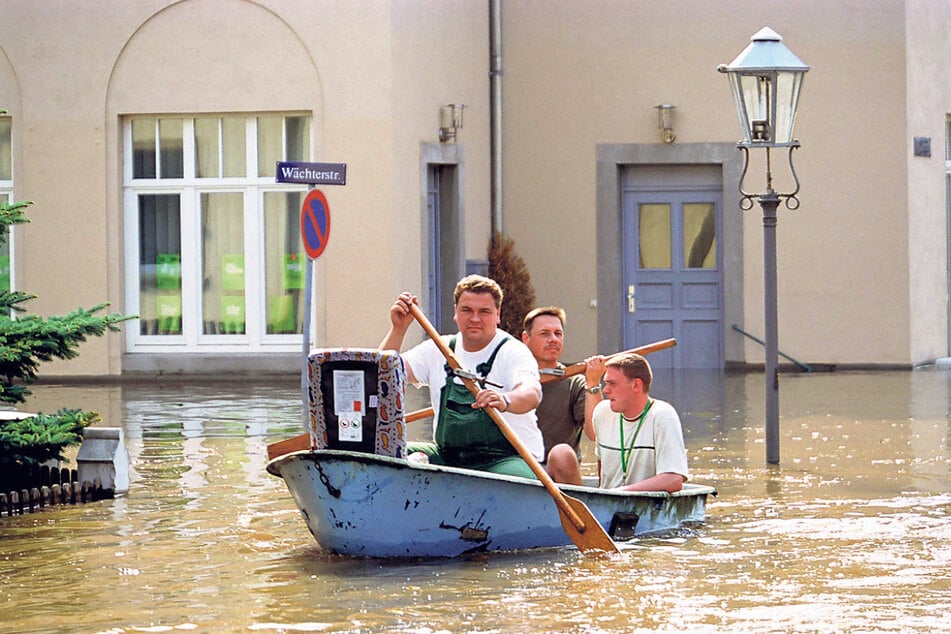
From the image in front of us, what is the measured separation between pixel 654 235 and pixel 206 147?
6.08 m

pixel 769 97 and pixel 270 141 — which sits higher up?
pixel 270 141

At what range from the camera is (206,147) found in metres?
21.0

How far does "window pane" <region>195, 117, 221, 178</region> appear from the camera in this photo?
20969 millimetres

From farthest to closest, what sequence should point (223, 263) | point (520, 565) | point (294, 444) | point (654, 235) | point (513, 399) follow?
point (654, 235) → point (223, 263) → point (294, 444) → point (513, 399) → point (520, 565)

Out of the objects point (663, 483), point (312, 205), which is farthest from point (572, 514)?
point (312, 205)

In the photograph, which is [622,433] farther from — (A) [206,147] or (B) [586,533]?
(A) [206,147]

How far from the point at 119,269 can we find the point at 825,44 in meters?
9.29

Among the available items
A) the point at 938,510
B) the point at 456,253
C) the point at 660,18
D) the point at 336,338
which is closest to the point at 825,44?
the point at 660,18

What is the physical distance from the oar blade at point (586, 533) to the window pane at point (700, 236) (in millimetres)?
14311

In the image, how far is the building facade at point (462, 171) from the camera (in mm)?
20547

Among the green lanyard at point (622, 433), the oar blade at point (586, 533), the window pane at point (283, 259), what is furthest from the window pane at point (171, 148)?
the oar blade at point (586, 533)

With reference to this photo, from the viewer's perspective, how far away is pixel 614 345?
905 inches

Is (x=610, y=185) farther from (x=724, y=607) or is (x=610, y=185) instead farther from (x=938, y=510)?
(x=724, y=607)

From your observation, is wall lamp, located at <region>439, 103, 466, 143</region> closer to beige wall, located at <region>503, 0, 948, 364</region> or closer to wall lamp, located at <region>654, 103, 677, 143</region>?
beige wall, located at <region>503, 0, 948, 364</region>
